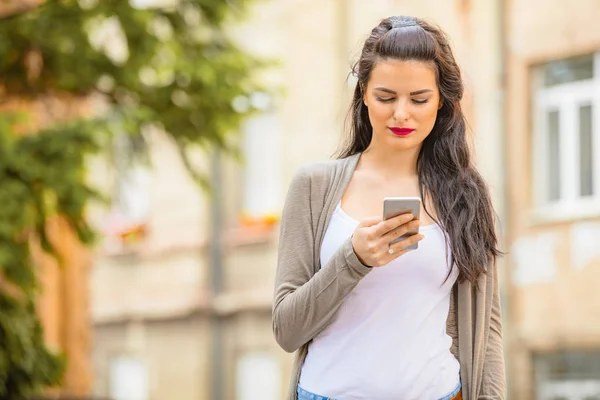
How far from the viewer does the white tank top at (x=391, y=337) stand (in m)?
2.80

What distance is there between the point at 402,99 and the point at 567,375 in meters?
11.0

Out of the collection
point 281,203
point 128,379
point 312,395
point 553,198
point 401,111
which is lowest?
point 128,379

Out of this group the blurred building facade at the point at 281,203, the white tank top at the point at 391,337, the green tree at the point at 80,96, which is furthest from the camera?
the blurred building facade at the point at 281,203

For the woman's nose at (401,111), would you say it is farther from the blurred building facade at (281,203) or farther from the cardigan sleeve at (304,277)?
the blurred building facade at (281,203)

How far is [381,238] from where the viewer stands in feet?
8.73

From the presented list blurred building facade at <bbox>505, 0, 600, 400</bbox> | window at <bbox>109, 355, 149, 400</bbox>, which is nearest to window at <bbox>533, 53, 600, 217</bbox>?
blurred building facade at <bbox>505, 0, 600, 400</bbox>

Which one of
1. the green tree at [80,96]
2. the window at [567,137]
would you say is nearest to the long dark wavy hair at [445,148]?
the green tree at [80,96]

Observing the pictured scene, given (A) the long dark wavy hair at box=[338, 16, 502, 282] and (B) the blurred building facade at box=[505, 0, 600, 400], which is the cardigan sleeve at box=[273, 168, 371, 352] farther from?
(B) the blurred building facade at box=[505, 0, 600, 400]

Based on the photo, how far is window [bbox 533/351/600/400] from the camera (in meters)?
13.0

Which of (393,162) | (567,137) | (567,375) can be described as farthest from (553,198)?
(393,162)

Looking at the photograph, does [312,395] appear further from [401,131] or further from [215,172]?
[215,172]

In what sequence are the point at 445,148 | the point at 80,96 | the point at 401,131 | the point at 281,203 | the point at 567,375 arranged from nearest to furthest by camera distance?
1. the point at 401,131
2. the point at 445,148
3. the point at 80,96
4. the point at 567,375
5. the point at 281,203

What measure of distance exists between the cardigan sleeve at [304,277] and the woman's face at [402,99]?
224 mm

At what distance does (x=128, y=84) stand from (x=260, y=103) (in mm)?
1209
